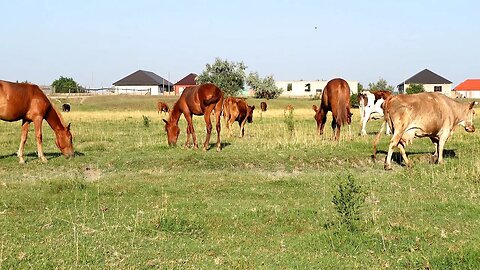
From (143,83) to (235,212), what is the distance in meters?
112

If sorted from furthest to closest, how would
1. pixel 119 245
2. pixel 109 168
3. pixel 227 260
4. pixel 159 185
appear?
pixel 109 168
pixel 159 185
pixel 119 245
pixel 227 260

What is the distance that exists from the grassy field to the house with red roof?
111129 millimetres

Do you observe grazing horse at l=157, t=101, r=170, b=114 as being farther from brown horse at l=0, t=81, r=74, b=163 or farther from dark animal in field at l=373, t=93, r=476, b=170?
dark animal in field at l=373, t=93, r=476, b=170

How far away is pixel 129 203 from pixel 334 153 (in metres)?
7.51

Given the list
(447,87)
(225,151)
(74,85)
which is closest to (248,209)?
(225,151)

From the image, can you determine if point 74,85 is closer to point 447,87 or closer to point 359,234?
point 447,87

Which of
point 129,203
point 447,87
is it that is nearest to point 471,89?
point 447,87

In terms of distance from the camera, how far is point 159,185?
11.5 metres

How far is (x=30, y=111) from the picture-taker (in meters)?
15.5

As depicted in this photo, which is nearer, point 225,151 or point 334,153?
point 334,153

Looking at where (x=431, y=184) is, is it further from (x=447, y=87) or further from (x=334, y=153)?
(x=447, y=87)

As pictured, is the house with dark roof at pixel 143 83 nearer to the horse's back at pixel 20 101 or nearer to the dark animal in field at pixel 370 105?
the dark animal in field at pixel 370 105

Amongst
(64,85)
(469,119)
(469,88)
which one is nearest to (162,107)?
(469,119)

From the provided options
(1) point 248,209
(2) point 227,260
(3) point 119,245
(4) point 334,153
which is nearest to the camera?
(2) point 227,260
